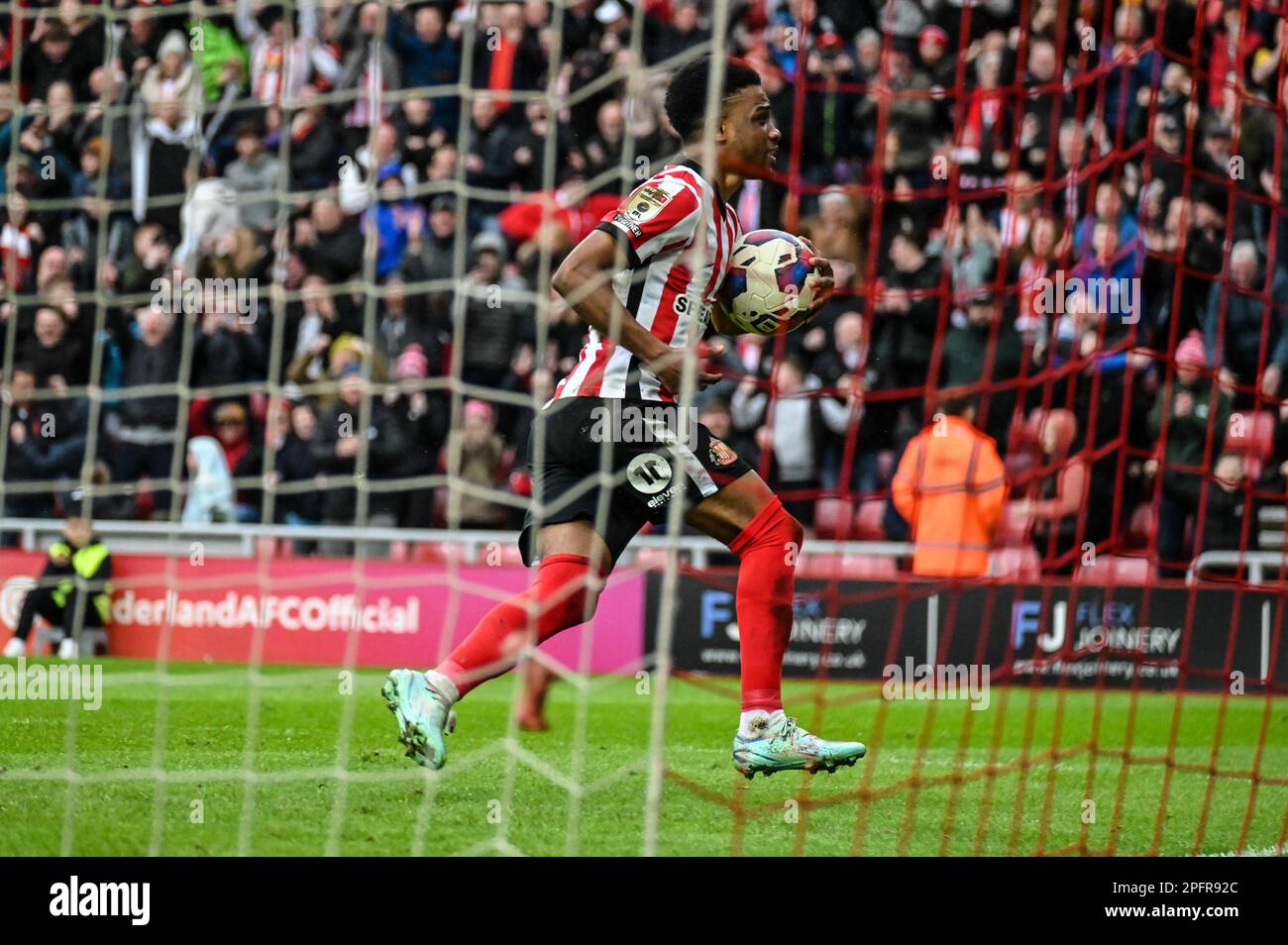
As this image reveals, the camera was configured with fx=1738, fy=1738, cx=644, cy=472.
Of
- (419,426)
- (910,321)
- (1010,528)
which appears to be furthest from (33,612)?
(1010,528)

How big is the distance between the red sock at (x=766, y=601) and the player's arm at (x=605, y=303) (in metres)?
0.60

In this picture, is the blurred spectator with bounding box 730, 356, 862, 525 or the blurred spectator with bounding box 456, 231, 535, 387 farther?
the blurred spectator with bounding box 730, 356, 862, 525

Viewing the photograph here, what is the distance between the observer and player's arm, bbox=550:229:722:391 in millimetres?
5113

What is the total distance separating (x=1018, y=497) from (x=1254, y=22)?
3.81m

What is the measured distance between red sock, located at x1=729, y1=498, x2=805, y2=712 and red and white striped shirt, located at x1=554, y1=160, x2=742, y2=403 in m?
0.51

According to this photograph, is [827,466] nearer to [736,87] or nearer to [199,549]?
→ [199,549]

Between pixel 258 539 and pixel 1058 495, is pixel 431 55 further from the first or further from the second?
pixel 1058 495

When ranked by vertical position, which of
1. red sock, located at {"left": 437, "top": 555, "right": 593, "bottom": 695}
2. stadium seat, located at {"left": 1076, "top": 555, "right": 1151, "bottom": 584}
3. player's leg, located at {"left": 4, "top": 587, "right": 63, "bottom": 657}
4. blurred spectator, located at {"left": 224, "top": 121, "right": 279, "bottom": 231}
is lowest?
player's leg, located at {"left": 4, "top": 587, "right": 63, "bottom": 657}

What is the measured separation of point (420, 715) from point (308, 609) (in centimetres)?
743

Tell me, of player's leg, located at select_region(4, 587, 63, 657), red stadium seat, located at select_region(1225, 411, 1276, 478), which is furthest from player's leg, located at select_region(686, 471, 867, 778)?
player's leg, located at select_region(4, 587, 63, 657)

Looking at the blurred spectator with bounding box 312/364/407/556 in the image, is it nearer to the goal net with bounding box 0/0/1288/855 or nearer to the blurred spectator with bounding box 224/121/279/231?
the goal net with bounding box 0/0/1288/855

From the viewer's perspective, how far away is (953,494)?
431 inches

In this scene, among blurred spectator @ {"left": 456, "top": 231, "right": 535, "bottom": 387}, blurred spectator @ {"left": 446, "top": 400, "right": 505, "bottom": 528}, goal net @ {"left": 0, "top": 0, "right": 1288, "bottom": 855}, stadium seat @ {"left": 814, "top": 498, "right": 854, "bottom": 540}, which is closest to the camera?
goal net @ {"left": 0, "top": 0, "right": 1288, "bottom": 855}

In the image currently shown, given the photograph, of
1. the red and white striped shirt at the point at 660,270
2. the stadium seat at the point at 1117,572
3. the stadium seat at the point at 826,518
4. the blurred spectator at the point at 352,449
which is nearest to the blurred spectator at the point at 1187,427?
the stadium seat at the point at 1117,572
